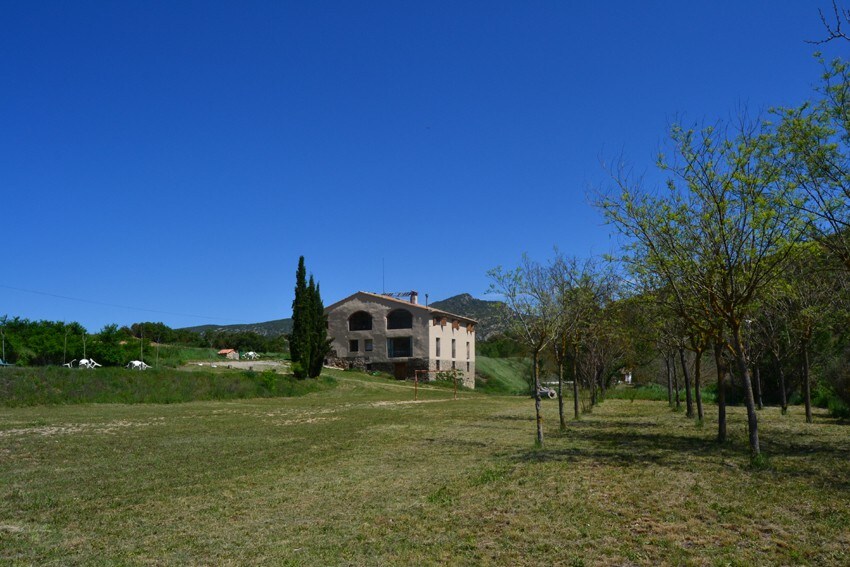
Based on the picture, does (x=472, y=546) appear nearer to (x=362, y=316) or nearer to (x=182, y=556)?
(x=182, y=556)

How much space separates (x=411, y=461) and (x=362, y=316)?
182 feet

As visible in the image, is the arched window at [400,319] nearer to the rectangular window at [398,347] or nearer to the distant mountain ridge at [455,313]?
the rectangular window at [398,347]

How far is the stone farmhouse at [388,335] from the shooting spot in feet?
213

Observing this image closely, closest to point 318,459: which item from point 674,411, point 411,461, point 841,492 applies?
point 411,461

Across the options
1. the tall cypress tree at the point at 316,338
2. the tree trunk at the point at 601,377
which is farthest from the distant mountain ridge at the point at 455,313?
the tree trunk at the point at 601,377

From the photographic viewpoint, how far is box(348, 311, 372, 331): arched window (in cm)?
6756

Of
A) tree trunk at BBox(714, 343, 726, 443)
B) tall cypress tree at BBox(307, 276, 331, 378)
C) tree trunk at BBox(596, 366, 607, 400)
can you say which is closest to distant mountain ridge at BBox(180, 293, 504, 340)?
tall cypress tree at BBox(307, 276, 331, 378)

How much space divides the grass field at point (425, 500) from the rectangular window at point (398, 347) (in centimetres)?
4860

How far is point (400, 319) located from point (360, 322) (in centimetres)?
475

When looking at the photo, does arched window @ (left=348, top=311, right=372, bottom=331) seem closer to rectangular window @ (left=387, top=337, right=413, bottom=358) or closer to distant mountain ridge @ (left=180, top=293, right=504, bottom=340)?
rectangular window @ (left=387, top=337, right=413, bottom=358)

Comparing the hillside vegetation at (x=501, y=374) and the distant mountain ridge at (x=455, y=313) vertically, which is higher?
the distant mountain ridge at (x=455, y=313)

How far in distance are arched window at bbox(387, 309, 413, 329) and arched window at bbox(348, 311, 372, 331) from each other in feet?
7.53

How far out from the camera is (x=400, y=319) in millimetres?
66312

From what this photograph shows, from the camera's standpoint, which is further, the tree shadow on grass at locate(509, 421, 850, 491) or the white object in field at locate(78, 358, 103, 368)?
the white object in field at locate(78, 358, 103, 368)
